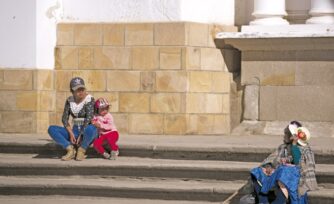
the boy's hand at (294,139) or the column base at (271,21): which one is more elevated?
the column base at (271,21)

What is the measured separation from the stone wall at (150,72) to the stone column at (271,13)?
0.55 metres

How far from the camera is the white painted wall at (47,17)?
1477cm

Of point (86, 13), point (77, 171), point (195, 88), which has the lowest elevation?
point (77, 171)

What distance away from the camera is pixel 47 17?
15.0m

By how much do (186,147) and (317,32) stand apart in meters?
2.72

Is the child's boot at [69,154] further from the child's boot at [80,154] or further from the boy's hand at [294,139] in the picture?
the boy's hand at [294,139]

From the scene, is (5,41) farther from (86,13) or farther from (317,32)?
(317,32)

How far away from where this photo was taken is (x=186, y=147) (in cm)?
1301

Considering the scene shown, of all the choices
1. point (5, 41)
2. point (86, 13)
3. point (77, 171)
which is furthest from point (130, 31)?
point (77, 171)

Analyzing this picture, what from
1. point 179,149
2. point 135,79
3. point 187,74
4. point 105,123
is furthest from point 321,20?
point 105,123

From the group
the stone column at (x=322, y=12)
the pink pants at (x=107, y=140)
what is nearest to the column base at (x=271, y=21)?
the stone column at (x=322, y=12)

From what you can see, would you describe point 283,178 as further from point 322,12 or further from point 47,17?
point 47,17

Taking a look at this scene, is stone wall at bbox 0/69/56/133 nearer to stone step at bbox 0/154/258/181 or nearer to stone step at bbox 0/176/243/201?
stone step at bbox 0/154/258/181

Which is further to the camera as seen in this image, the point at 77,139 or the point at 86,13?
the point at 86,13
